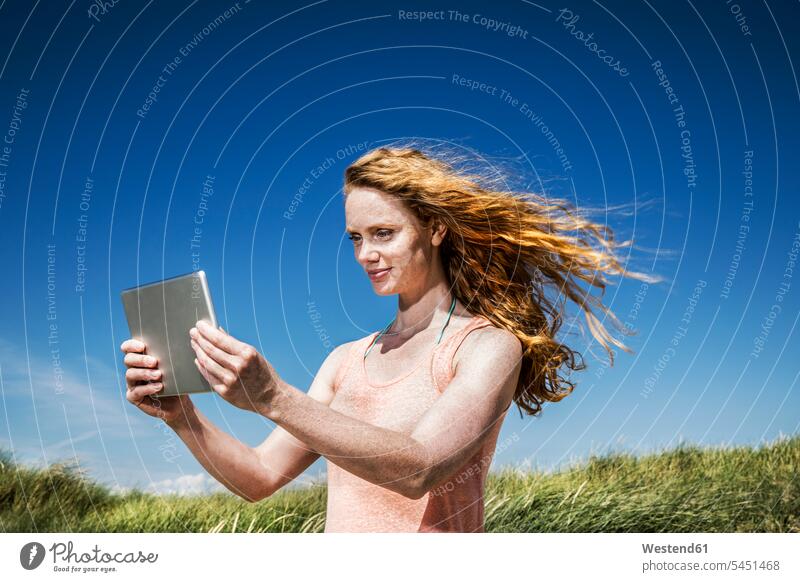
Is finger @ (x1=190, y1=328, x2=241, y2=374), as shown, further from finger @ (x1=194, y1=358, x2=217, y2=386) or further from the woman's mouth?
the woman's mouth

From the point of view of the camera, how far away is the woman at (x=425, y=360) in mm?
2373

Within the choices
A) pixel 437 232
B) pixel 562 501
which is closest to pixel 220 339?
pixel 437 232

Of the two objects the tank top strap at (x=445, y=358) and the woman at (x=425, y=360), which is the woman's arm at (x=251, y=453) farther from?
the tank top strap at (x=445, y=358)

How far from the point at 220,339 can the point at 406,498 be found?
0.93 meters

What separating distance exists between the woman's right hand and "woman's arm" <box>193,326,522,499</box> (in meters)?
0.45

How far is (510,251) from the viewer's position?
3191 mm

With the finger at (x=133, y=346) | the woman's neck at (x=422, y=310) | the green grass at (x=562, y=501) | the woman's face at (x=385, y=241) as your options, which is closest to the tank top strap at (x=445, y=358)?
the woman's neck at (x=422, y=310)

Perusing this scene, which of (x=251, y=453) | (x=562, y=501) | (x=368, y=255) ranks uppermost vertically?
(x=368, y=255)

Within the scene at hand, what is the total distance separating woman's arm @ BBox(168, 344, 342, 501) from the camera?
2717mm

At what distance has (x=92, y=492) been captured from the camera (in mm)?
4191

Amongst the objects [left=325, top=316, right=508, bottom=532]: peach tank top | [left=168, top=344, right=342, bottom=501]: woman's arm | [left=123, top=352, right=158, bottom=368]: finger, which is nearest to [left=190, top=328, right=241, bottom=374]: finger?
[left=123, top=352, right=158, bottom=368]: finger
